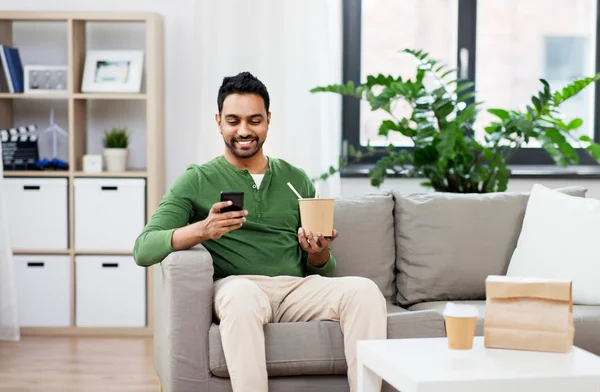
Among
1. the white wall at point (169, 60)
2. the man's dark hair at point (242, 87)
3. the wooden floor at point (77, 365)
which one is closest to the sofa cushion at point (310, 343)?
the man's dark hair at point (242, 87)

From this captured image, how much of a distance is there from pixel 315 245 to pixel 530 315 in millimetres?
709

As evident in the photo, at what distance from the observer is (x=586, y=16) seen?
4695mm

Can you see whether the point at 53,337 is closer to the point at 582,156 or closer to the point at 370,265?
the point at 370,265

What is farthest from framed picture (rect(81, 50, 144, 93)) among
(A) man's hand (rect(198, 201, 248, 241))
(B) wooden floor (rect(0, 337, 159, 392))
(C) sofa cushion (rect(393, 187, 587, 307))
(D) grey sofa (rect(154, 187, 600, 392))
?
(A) man's hand (rect(198, 201, 248, 241))

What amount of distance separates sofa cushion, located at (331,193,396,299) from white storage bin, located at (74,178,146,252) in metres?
1.45

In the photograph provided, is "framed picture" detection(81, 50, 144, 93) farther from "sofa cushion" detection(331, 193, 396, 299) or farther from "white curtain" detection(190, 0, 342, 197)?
"sofa cushion" detection(331, 193, 396, 299)

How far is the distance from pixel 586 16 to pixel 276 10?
1.66m

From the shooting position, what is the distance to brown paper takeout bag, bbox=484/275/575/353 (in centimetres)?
208

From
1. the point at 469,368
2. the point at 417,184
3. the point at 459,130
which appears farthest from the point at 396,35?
the point at 469,368

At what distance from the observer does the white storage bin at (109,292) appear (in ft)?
14.0

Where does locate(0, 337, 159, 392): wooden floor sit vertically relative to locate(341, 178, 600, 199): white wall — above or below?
below

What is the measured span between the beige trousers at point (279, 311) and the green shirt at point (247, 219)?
0.08 m

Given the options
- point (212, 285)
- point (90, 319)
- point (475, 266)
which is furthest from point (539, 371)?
point (90, 319)

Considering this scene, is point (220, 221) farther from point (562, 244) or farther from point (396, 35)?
point (396, 35)
